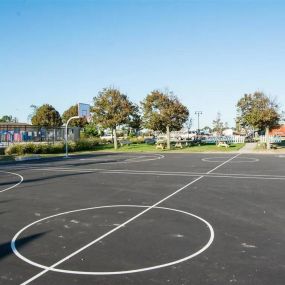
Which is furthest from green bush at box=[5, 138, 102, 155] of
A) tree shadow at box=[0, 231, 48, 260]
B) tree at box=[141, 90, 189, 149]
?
tree shadow at box=[0, 231, 48, 260]

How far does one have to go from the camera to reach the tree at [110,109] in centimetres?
4341

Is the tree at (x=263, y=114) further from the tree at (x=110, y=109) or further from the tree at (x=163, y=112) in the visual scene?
the tree at (x=110, y=109)

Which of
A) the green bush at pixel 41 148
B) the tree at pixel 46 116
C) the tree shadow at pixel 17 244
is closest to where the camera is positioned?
the tree shadow at pixel 17 244

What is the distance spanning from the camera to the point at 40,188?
15.2 meters

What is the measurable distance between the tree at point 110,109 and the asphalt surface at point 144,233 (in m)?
27.9

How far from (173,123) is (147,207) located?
31082mm

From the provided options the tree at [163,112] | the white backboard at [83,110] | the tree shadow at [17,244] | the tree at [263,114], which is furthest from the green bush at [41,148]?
the tree shadow at [17,244]

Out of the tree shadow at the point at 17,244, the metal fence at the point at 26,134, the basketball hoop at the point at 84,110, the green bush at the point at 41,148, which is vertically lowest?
the tree shadow at the point at 17,244

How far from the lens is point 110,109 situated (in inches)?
1716

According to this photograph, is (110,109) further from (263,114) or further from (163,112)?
(263,114)

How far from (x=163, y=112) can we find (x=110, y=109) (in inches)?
266

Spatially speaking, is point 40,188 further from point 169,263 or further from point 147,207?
point 169,263

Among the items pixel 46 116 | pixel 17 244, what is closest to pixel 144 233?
pixel 17 244

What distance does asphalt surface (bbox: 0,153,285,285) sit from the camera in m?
6.09
